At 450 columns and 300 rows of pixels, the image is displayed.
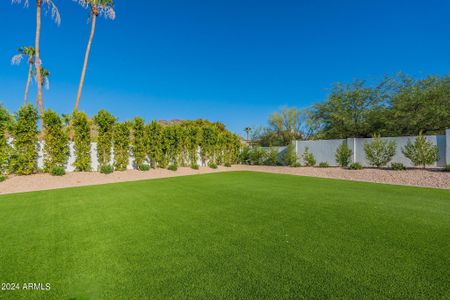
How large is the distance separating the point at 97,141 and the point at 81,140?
2.28 feet

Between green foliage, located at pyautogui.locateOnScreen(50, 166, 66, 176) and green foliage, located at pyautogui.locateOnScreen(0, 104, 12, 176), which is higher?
green foliage, located at pyautogui.locateOnScreen(0, 104, 12, 176)

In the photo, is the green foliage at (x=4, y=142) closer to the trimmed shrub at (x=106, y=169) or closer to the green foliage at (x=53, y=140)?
the green foliage at (x=53, y=140)

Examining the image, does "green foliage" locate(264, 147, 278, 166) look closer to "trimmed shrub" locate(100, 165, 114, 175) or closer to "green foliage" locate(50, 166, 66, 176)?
"trimmed shrub" locate(100, 165, 114, 175)

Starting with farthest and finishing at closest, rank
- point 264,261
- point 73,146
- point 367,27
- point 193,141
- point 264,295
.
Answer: point 193,141 → point 367,27 → point 73,146 → point 264,261 → point 264,295

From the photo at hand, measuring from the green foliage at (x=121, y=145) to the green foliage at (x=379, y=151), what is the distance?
13.2 metres

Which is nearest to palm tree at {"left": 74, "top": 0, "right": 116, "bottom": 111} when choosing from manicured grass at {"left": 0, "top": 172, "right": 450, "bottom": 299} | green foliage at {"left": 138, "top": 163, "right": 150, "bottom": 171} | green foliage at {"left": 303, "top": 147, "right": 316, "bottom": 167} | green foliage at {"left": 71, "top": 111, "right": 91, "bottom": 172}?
green foliage at {"left": 71, "top": 111, "right": 91, "bottom": 172}

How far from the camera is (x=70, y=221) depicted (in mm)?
3873

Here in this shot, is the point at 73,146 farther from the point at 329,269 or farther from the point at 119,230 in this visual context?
the point at 329,269

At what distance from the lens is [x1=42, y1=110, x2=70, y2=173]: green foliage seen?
9758 mm

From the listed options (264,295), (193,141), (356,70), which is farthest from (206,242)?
(356,70)

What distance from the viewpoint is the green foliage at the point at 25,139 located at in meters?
9.03

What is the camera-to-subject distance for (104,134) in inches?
444

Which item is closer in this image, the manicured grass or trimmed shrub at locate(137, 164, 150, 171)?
the manicured grass

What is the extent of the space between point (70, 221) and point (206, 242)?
2714 millimetres
